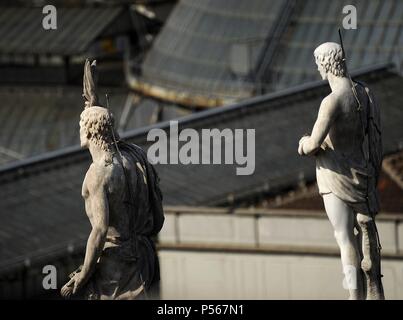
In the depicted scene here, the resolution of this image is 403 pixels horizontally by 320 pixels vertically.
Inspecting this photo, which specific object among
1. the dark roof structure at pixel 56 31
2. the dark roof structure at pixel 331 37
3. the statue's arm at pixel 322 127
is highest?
the dark roof structure at pixel 56 31

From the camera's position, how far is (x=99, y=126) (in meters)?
31.0

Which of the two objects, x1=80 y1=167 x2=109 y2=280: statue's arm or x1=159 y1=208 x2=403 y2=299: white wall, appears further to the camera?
x1=159 y1=208 x2=403 y2=299: white wall

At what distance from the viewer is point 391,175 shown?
5741cm

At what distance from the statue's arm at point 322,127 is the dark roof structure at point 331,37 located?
52309mm

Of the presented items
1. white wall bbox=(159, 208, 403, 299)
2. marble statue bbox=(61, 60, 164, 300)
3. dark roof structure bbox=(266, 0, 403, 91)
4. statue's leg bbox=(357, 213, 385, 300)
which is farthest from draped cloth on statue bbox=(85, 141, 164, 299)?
dark roof structure bbox=(266, 0, 403, 91)

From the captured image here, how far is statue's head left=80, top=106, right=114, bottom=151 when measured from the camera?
30953 millimetres

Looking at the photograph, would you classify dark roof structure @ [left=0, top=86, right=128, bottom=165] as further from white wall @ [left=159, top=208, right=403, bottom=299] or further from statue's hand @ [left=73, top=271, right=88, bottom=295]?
statue's hand @ [left=73, top=271, right=88, bottom=295]

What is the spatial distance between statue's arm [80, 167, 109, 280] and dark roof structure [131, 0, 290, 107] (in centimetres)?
5772

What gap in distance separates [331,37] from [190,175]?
2690 centimetres

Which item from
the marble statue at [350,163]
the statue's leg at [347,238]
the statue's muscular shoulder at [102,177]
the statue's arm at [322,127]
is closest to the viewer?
the statue's muscular shoulder at [102,177]

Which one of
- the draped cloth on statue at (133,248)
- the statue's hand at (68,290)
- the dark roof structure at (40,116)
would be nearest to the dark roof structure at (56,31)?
the dark roof structure at (40,116)

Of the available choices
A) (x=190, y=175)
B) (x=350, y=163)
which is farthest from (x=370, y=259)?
(x=190, y=175)

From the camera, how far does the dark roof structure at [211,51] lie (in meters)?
89.4

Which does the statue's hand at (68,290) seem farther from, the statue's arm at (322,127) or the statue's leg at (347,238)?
the statue's leg at (347,238)
